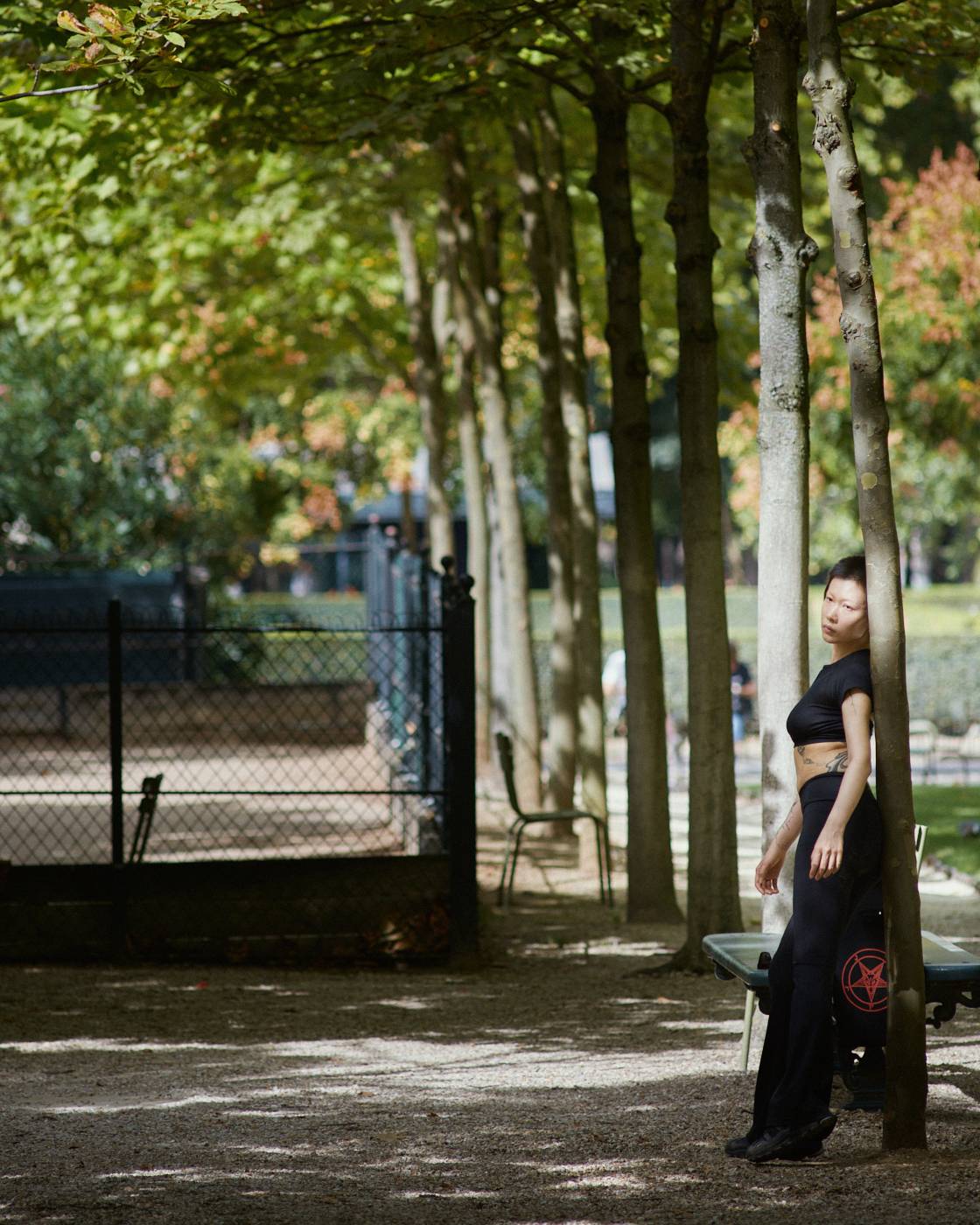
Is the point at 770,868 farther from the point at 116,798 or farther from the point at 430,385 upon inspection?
the point at 430,385

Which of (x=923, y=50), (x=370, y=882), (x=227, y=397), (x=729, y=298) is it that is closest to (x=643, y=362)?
(x=923, y=50)

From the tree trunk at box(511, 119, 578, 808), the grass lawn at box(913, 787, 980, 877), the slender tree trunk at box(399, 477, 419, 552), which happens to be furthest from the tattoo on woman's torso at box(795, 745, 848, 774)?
the slender tree trunk at box(399, 477, 419, 552)

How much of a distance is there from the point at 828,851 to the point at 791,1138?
85cm

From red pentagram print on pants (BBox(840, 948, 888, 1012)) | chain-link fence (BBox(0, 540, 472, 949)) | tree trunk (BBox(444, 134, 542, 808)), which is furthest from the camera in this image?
tree trunk (BBox(444, 134, 542, 808))

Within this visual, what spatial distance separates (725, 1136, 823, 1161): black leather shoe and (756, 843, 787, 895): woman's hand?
804mm

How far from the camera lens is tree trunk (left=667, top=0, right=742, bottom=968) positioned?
8.23 metres

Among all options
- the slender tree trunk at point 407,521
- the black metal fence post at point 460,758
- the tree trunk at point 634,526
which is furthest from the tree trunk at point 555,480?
the slender tree trunk at point 407,521

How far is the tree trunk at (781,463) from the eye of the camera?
255 inches

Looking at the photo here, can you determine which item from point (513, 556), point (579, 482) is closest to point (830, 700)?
point (579, 482)

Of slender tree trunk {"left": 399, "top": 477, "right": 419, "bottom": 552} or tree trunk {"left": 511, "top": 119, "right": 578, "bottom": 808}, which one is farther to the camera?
slender tree trunk {"left": 399, "top": 477, "right": 419, "bottom": 552}

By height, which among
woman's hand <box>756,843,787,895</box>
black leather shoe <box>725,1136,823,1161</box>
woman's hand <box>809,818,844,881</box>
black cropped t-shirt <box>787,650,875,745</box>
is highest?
black cropped t-shirt <box>787,650,875,745</box>

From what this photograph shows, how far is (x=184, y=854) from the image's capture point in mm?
12961

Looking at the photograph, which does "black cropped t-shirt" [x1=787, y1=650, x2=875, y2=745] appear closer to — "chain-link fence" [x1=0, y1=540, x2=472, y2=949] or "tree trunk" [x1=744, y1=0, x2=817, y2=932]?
"tree trunk" [x1=744, y1=0, x2=817, y2=932]

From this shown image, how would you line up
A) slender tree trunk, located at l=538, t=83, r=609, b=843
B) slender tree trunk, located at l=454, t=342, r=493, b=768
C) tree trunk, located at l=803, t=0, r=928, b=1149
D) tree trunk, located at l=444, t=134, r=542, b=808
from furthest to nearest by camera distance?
slender tree trunk, located at l=454, t=342, r=493, b=768, tree trunk, located at l=444, t=134, r=542, b=808, slender tree trunk, located at l=538, t=83, r=609, b=843, tree trunk, located at l=803, t=0, r=928, b=1149
